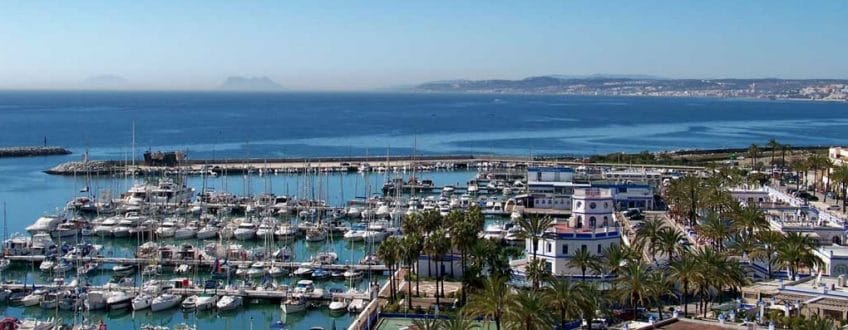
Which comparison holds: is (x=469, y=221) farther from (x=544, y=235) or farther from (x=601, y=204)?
(x=601, y=204)

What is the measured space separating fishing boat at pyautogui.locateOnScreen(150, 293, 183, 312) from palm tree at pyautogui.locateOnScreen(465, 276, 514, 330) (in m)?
23.2

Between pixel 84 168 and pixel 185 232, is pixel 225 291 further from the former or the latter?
pixel 84 168

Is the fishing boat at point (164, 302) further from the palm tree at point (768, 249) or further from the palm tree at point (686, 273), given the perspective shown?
the palm tree at point (768, 249)

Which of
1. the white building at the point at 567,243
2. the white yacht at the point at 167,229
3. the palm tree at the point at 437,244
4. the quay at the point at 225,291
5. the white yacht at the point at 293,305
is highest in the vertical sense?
the palm tree at the point at 437,244

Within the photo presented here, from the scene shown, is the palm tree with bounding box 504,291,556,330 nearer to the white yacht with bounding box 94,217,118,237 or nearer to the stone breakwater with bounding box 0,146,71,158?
the white yacht with bounding box 94,217,118,237

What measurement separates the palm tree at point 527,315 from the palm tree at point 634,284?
23.4 ft

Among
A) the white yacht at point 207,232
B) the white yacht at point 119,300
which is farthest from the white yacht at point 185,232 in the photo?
the white yacht at point 119,300

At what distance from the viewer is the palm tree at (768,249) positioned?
150 feet

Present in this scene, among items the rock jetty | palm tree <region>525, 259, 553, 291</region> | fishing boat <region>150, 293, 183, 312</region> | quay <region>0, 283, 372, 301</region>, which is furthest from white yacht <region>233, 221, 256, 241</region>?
the rock jetty

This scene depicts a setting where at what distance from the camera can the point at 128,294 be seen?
171ft

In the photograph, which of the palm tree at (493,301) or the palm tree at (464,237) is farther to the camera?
the palm tree at (464,237)

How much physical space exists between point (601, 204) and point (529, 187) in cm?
3416

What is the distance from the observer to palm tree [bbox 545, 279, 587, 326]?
3262 cm

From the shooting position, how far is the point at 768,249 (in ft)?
150
